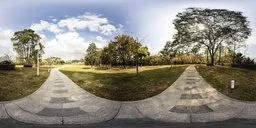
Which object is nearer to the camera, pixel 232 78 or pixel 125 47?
Answer: pixel 125 47

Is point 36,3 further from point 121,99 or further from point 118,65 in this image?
point 121,99

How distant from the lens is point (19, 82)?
31.0 ft

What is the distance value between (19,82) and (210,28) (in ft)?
22.0

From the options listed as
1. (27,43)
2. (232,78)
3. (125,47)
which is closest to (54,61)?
(27,43)

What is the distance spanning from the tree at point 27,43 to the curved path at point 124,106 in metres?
0.91

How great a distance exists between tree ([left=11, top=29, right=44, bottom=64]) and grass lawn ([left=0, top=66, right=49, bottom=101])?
459mm

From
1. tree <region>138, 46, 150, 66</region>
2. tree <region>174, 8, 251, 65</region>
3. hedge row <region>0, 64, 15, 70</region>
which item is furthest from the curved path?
tree <region>138, 46, 150, 66</region>

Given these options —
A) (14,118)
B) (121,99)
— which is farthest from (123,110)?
(14,118)

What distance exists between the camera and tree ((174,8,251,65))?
31.0 feet

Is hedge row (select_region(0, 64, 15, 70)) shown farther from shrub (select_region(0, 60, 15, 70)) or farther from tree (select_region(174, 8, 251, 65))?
tree (select_region(174, 8, 251, 65))

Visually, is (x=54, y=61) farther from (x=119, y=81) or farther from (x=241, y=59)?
(x=241, y=59)

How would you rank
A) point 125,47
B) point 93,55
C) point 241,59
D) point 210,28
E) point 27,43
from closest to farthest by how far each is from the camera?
1. point 125,47
2. point 93,55
3. point 27,43
4. point 210,28
5. point 241,59

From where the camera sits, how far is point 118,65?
912 centimetres

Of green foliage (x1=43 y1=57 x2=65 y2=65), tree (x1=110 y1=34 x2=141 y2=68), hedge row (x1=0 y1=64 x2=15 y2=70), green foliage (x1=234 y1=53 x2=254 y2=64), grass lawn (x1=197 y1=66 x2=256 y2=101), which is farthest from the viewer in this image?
green foliage (x1=234 y1=53 x2=254 y2=64)
